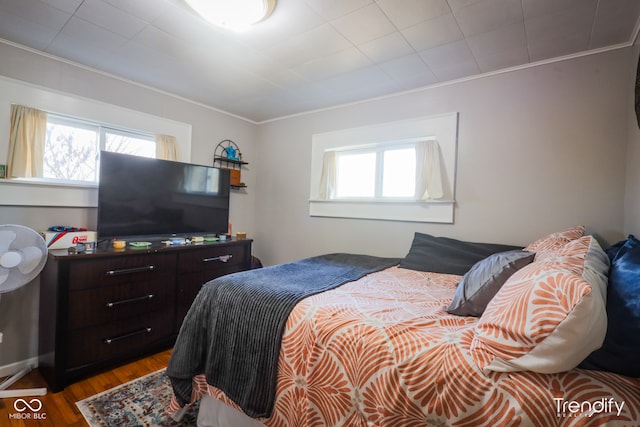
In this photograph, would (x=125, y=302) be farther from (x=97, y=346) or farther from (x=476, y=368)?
(x=476, y=368)

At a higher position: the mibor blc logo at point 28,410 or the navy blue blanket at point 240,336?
the navy blue blanket at point 240,336

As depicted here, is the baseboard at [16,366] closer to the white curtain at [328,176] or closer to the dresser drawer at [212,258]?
the dresser drawer at [212,258]

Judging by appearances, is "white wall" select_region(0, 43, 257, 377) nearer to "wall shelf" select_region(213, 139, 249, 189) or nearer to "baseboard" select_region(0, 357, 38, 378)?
"baseboard" select_region(0, 357, 38, 378)

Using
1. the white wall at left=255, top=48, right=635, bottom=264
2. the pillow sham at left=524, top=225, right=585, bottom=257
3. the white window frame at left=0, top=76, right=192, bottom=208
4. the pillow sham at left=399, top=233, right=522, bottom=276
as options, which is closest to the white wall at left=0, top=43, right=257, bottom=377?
the white window frame at left=0, top=76, right=192, bottom=208

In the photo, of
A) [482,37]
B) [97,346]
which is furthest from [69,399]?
[482,37]

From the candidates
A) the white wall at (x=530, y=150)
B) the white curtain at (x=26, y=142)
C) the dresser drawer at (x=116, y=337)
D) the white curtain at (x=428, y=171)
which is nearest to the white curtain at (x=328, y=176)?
the white wall at (x=530, y=150)

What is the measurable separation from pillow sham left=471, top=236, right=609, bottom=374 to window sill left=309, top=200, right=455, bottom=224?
1603 millimetres

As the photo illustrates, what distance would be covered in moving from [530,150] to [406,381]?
84.5 inches

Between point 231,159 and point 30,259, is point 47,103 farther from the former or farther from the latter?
point 231,159

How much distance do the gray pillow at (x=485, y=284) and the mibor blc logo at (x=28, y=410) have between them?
2.34m

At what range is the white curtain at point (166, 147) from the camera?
2.88 meters

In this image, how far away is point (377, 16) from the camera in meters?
1.71

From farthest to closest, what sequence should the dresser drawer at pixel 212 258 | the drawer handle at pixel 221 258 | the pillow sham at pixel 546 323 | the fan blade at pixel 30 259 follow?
1. the drawer handle at pixel 221 258
2. the dresser drawer at pixel 212 258
3. the fan blade at pixel 30 259
4. the pillow sham at pixel 546 323

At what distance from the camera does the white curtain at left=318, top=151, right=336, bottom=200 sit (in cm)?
327
